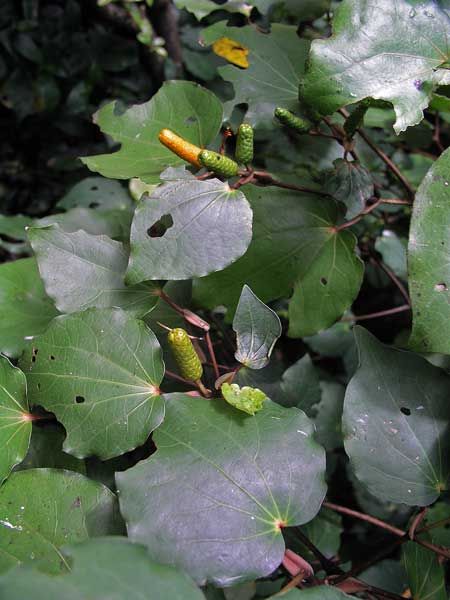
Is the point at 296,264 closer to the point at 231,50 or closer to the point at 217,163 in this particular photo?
the point at 217,163

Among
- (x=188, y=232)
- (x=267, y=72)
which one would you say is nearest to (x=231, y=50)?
(x=267, y=72)

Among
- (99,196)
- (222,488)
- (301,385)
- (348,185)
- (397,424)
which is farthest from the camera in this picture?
(99,196)

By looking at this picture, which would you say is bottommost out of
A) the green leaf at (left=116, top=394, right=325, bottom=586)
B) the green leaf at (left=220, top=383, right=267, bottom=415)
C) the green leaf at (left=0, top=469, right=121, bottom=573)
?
the green leaf at (left=0, top=469, right=121, bottom=573)

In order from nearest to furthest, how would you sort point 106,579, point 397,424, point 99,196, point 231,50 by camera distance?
point 106,579
point 397,424
point 231,50
point 99,196

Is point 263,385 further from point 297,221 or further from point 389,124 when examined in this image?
point 389,124

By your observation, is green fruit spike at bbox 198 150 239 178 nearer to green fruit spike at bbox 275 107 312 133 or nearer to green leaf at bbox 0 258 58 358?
green fruit spike at bbox 275 107 312 133

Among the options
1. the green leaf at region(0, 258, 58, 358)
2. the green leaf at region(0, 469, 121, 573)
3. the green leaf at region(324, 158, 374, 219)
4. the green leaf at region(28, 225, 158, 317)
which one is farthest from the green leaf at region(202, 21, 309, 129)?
the green leaf at region(0, 469, 121, 573)
